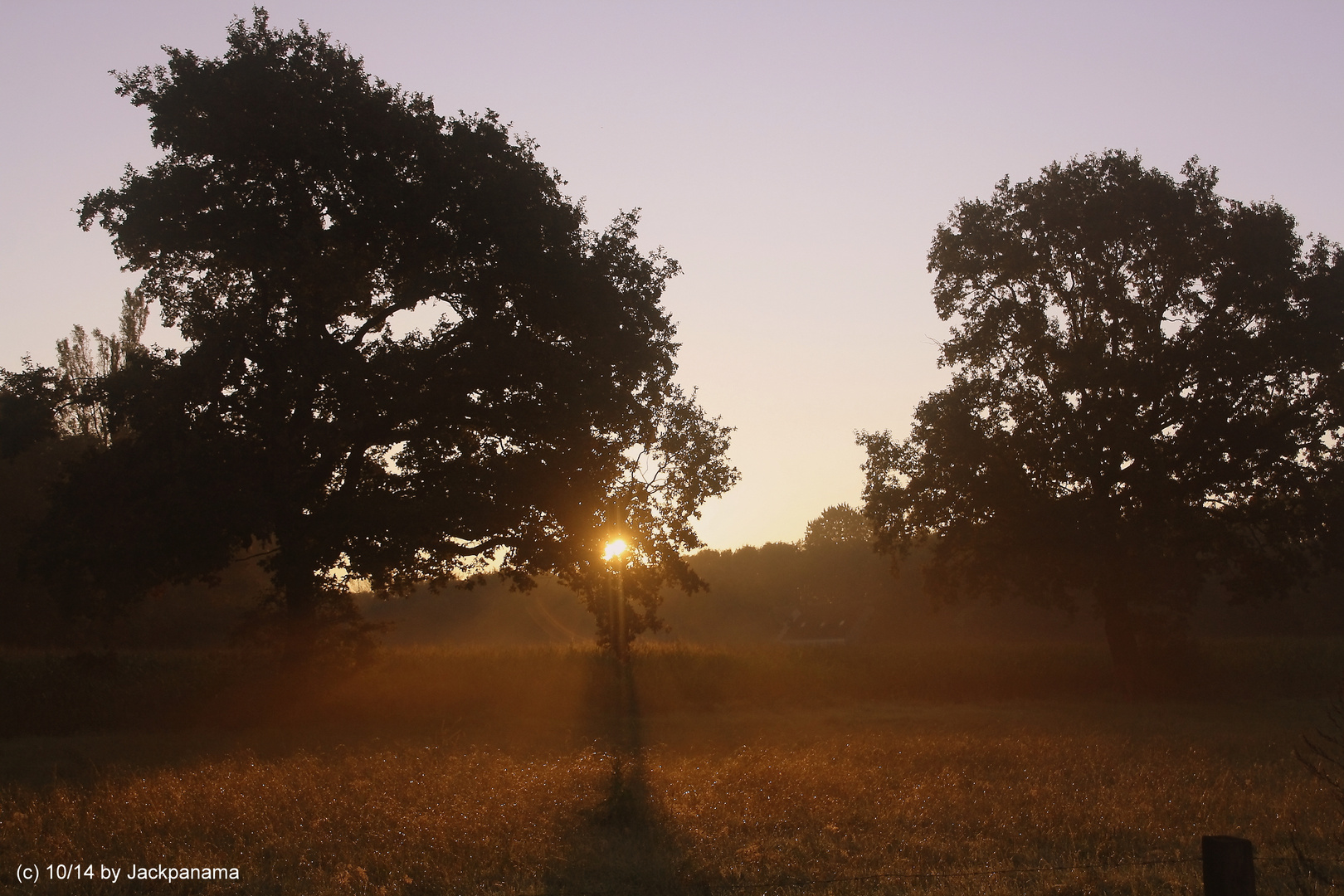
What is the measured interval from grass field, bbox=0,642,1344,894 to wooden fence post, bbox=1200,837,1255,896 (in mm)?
2947

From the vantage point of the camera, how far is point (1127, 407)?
99.4 ft

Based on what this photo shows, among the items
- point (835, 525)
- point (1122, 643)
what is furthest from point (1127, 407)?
point (835, 525)

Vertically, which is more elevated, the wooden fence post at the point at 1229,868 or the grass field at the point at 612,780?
the wooden fence post at the point at 1229,868

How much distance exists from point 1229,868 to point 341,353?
2054 cm

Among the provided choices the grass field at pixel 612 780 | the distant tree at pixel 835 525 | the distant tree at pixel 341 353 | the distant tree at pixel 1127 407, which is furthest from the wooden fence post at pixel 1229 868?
the distant tree at pixel 835 525

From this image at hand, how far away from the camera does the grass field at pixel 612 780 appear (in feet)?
33.5

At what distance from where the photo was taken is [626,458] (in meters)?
26.8

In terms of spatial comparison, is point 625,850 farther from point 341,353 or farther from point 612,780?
point 341,353

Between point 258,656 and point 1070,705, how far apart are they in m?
24.1

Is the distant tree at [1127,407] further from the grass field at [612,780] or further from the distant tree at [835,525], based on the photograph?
the distant tree at [835,525]

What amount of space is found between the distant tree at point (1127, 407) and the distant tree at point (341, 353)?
12.0 meters

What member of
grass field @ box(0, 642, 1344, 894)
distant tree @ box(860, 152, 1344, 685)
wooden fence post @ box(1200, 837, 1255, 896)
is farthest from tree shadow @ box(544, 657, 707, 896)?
distant tree @ box(860, 152, 1344, 685)

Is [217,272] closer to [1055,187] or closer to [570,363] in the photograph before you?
[570,363]

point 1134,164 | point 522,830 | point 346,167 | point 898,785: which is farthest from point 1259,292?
point 522,830
